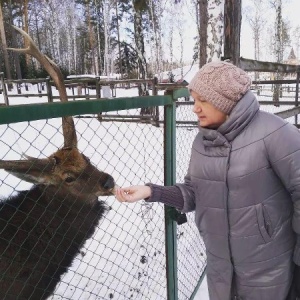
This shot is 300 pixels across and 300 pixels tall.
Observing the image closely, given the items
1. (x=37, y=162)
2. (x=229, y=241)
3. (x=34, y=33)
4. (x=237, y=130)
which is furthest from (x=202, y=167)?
(x=34, y=33)

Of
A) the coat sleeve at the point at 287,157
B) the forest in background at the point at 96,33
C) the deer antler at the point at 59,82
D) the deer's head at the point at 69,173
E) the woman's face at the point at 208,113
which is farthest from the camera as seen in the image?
the forest in background at the point at 96,33

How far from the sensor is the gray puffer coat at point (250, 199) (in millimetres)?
1634

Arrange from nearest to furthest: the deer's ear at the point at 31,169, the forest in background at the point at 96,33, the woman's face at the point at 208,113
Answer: the woman's face at the point at 208,113
the deer's ear at the point at 31,169
the forest in background at the point at 96,33

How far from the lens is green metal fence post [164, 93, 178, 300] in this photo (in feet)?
7.85

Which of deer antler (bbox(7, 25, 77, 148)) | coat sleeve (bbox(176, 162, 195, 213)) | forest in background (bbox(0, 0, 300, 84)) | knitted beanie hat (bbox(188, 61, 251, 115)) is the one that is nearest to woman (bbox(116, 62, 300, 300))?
knitted beanie hat (bbox(188, 61, 251, 115))

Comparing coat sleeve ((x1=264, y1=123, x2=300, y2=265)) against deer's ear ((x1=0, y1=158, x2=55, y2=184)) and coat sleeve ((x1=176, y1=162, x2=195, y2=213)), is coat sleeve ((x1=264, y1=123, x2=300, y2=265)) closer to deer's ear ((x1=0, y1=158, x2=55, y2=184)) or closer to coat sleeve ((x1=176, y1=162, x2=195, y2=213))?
coat sleeve ((x1=176, y1=162, x2=195, y2=213))

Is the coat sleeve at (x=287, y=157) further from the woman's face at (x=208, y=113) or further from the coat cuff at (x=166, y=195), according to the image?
the coat cuff at (x=166, y=195)

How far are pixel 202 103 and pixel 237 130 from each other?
0.77 feet

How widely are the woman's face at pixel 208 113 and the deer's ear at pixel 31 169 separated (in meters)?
1.32

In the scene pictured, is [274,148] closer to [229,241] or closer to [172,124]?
[229,241]

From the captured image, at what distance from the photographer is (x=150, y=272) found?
362 cm

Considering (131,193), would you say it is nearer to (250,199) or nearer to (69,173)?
(250,199)

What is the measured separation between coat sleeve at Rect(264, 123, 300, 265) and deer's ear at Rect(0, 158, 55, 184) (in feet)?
5.42

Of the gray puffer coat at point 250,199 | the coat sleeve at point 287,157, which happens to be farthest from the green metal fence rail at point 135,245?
the coat sleeve at point 287,157
